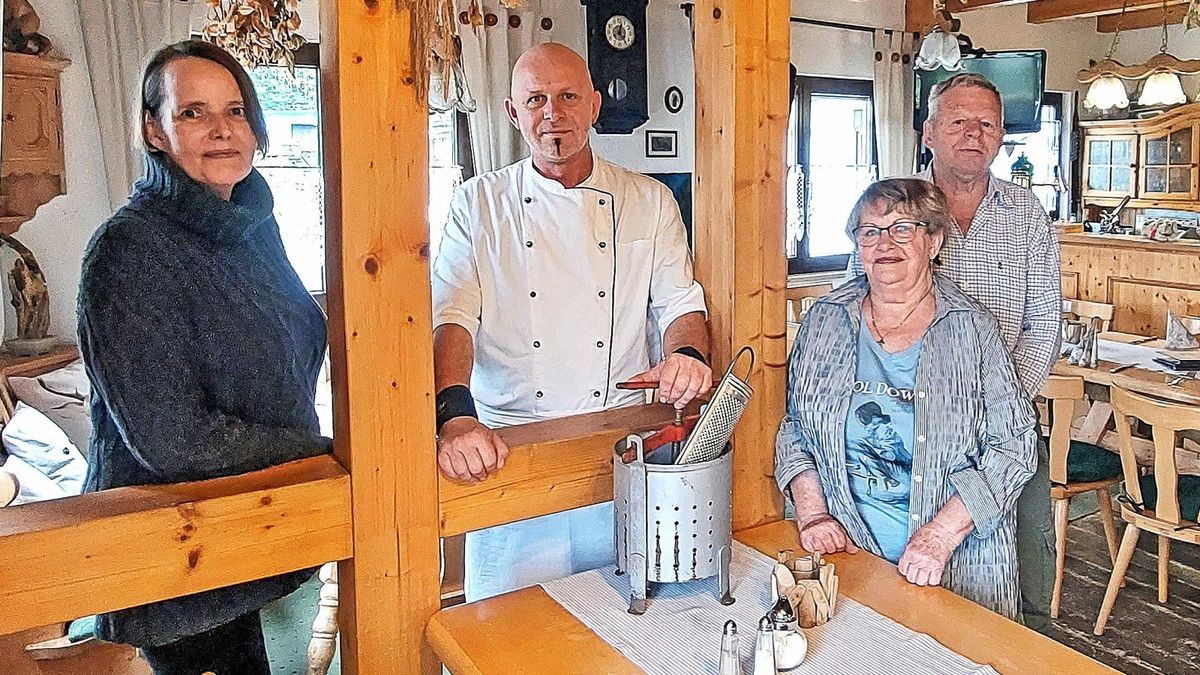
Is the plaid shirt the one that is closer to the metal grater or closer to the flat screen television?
the metal grater

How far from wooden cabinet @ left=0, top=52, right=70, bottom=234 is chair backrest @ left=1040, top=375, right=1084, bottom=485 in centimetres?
359

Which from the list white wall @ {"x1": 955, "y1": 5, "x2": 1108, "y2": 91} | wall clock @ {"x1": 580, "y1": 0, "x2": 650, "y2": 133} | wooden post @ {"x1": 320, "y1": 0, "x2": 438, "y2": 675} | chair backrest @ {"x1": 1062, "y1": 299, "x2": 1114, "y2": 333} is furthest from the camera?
white wall @ {"x1": 955, "y1": 5, "x2": 1108, "y2": 91}

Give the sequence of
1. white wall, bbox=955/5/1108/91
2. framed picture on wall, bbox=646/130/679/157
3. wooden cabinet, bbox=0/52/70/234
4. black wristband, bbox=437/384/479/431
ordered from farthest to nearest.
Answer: white wall, bbox=955/5/1108/91
framed picture on wall, bbox=646/130/679/157
wooden cabinet, bbox=0/52/70/234
black wristband, bbox=437/384/479/431

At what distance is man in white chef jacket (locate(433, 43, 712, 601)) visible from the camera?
1905mm

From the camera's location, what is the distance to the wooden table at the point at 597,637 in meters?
1.26

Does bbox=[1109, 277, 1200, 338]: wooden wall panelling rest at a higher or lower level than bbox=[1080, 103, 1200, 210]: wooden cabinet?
lower

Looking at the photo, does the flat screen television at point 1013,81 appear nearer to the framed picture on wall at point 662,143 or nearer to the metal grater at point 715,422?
the framed picture on wall at point 662,143

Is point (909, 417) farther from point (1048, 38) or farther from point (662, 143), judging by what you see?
point (1048, 38)

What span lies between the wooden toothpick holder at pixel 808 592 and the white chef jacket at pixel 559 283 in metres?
0.65

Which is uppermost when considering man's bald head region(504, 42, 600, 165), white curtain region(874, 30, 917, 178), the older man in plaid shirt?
white curtain region(874, 30, 917, 178)

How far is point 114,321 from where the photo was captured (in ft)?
→ 4.43

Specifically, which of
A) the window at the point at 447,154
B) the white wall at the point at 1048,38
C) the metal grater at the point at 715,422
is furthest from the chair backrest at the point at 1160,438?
the white wall at the point at 1048,38

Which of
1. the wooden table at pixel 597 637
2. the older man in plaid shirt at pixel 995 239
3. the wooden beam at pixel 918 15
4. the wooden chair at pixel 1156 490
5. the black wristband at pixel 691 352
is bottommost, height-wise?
the wooden chair at pixel 1156 490

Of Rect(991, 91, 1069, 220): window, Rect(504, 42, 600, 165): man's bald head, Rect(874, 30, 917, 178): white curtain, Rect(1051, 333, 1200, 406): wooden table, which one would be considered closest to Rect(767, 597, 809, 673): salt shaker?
Rect(504, 42, 600, 165): man's bald head
